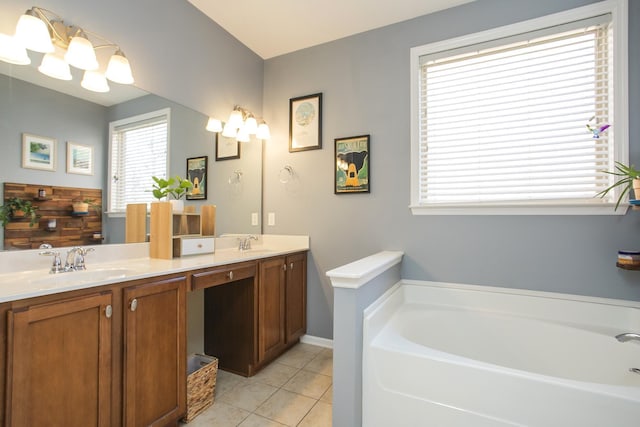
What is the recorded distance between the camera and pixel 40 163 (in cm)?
147

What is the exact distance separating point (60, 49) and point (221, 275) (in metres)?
1.46

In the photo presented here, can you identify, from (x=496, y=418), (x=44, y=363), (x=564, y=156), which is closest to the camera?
(x=44, y=363)

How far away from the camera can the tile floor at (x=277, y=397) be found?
1.65 m

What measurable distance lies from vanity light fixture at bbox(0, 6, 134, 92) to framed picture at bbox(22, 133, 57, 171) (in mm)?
336

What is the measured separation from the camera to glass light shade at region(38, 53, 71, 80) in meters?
1.47

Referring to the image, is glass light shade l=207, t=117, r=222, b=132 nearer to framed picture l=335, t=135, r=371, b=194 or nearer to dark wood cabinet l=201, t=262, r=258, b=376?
framed picture l=335, t=135, r=371, b=194

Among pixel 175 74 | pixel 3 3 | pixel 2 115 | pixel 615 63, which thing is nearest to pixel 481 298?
pixel 615 63

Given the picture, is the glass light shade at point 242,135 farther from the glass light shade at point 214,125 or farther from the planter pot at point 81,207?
the planter pot at point 81,207

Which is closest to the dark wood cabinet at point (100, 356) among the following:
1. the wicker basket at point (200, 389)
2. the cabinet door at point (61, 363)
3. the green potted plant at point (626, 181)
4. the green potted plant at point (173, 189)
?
the cabinet door at point (61, 363)

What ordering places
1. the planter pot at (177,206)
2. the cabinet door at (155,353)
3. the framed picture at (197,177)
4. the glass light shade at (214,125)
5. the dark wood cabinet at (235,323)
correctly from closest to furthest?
the cabinet door at (155,353), the planter pot at (177,206), the dark wood cabinet at (235,323), the framed picture at (197,177), the glass light shade at (214,125)

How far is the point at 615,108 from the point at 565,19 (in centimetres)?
64

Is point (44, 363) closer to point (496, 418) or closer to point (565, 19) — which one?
point (496, 418)

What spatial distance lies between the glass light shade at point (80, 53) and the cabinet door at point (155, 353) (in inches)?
46.5

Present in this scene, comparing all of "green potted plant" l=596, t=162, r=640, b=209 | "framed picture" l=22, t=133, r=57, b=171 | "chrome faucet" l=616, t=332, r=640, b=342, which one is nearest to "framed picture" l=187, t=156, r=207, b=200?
"framed picture" l=22, t=133, r=57, b=171
